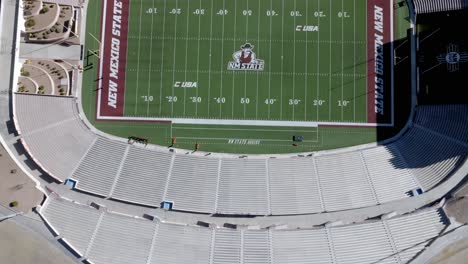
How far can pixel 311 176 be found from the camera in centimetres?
3406

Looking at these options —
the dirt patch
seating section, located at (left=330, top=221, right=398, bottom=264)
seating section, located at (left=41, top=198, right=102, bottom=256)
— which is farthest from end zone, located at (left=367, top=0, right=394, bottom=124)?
the dirt patch

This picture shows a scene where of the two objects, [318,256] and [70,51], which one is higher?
[70,51]

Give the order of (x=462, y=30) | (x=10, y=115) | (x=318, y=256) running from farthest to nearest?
(x=462, y=30) < (x=10, y=115) < (x=318, y=256)

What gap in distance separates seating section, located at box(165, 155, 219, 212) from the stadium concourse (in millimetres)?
76

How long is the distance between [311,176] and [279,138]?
13.6 feet

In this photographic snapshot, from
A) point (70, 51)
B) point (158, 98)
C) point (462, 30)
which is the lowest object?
point (158, 98)

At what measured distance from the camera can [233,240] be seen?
3219 centimetres

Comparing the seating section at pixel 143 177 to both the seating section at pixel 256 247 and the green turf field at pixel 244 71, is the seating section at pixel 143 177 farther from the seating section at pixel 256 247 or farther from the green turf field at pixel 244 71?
the seating section at pixel 256 247

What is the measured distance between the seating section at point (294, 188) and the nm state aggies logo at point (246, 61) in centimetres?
809

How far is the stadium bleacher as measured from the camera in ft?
110

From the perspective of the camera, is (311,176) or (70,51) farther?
(70,51)

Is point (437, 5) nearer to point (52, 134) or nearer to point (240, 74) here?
point (240, 74)

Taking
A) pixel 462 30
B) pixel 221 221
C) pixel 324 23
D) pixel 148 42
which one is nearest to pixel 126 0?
pixel 148 42

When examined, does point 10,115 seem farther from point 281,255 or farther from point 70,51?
point 281,255
